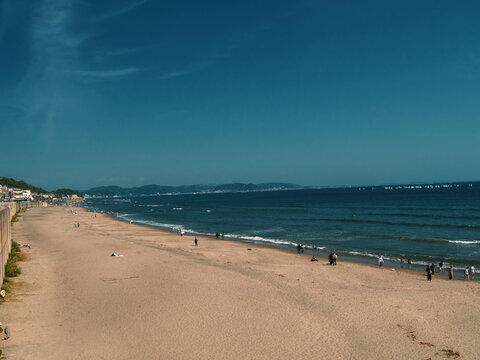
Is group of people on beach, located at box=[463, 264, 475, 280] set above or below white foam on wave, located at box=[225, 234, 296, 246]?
above

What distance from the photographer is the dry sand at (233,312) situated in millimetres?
10812

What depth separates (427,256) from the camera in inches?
1059

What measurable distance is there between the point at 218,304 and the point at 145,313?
3127mm

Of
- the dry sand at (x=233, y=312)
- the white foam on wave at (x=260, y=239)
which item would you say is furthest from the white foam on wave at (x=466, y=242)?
the white foam on wave at (x=260, y=239)

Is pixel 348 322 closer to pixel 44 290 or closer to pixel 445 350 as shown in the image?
pixel 445 350

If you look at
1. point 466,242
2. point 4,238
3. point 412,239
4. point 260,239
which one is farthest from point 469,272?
point 4,238

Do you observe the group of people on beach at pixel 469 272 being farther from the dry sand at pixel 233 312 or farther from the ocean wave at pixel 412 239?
the ocean wave at pixel 412 239

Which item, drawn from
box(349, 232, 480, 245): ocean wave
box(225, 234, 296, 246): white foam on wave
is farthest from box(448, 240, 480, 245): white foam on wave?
box(225, 234, 296, 246): white foam on wave

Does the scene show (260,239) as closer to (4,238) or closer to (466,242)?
(466,242)

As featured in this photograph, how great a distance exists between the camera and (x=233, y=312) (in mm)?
13906

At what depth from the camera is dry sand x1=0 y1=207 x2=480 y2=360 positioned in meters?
10.8

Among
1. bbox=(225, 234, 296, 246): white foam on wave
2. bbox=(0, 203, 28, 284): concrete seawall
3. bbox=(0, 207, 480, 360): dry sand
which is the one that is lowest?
bbox=(225, 234, 296, 246): white foam on wave

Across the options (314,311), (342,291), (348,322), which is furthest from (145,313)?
(342,291)

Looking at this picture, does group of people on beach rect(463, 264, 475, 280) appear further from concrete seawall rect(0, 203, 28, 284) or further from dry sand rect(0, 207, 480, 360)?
concrete seawall rect(0, 203, 28, 284)
